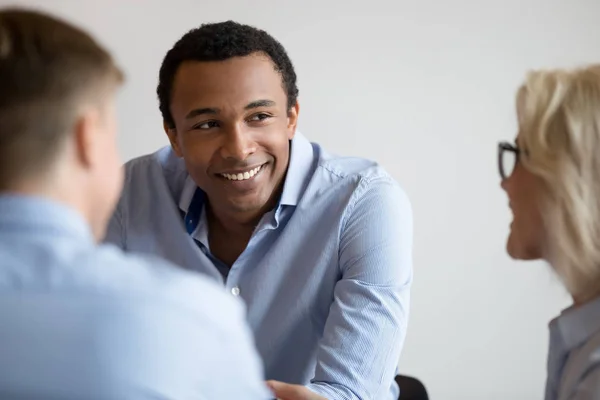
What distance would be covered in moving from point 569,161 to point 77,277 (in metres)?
0.71

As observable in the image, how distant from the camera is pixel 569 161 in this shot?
1039 millimetres

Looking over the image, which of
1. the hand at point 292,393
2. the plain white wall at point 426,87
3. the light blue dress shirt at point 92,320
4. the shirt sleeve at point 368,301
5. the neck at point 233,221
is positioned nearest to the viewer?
the light blue dress shirt at point 92,320

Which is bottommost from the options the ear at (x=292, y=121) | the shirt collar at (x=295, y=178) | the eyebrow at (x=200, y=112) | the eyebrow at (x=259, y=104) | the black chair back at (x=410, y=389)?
the black chair back at (x=410, y=389)

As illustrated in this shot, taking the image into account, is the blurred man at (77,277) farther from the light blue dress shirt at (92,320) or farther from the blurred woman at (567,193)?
the blurred woman at (567,193)

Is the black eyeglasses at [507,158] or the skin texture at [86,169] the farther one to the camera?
the black eyeglasses at [507,158]

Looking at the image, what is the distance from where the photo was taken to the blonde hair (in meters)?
1.03

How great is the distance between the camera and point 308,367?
1.58 metres

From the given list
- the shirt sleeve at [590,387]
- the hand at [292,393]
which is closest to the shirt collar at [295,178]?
the hand at [292,393]

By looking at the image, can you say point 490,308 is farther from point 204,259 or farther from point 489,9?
point 204,259

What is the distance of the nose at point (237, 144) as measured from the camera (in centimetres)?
151

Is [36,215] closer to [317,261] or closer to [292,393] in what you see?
[292,393]

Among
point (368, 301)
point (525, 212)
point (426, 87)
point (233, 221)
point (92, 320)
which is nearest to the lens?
point (92, 320)

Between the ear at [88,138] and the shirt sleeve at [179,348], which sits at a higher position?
the ear at [88,138]

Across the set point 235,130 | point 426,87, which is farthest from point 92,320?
point 426,87
